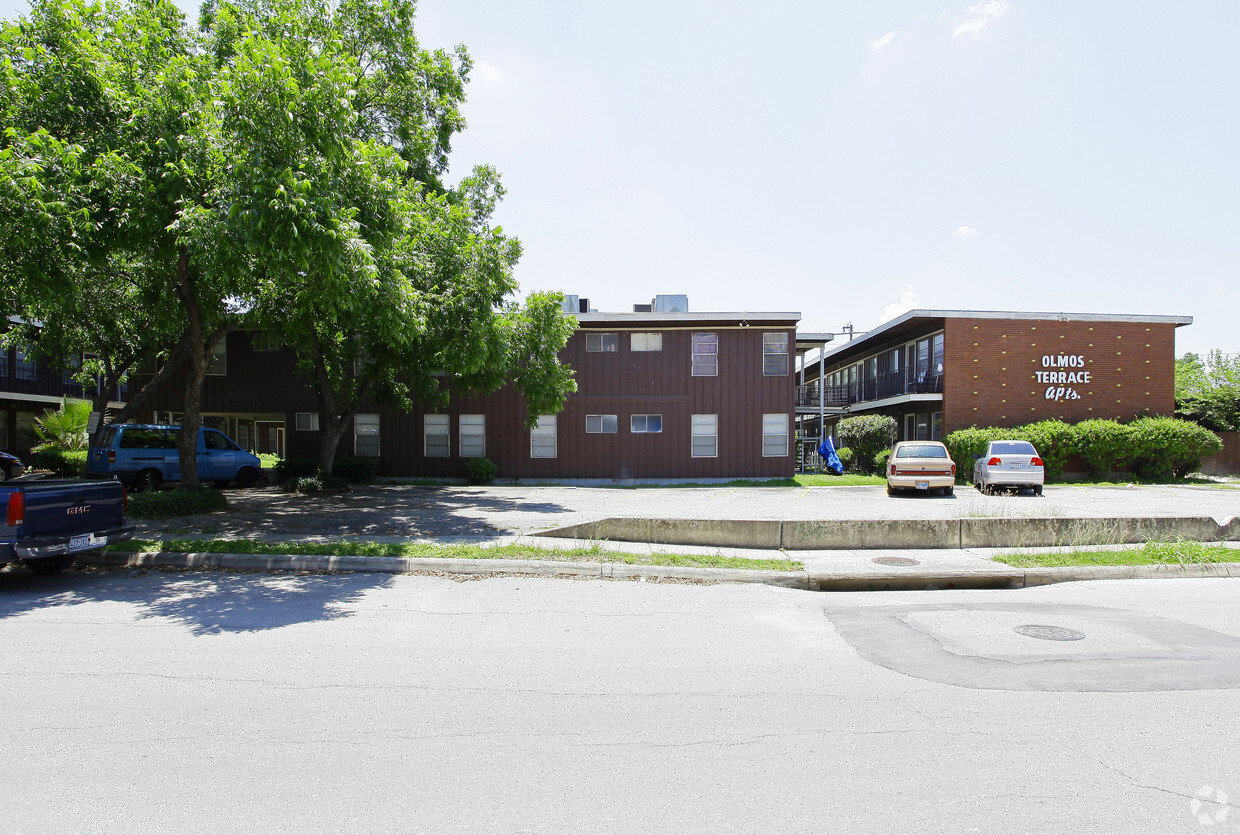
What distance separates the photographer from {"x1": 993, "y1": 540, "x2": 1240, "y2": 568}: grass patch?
957cm

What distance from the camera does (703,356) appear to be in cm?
2456

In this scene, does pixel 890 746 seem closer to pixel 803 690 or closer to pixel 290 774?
pixel 803 690

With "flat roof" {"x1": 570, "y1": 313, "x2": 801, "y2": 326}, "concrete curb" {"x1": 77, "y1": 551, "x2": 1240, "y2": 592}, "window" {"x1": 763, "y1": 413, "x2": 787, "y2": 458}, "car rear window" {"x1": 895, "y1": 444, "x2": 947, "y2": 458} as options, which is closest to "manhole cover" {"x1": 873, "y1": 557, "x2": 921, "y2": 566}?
"concrete curb" {"x1": 77, "y1": 551, "x2": 1240, "y2": 592}

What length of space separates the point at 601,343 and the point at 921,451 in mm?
11156

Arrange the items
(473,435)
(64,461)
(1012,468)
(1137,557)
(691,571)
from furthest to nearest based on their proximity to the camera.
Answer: (473,435), (64,461), (1012,468), (1137,557), (691,571)

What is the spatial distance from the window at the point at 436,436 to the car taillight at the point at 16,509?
17586 mm

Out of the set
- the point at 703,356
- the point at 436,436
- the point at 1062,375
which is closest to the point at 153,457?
the point at 436,436

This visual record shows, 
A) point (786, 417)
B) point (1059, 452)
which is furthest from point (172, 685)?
point (1059, 452)

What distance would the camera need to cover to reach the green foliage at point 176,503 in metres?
12.4

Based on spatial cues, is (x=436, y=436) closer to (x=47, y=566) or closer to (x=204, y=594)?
(x=47, y=566)

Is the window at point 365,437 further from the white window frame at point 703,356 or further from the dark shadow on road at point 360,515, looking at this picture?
the white window frame at point 703,356

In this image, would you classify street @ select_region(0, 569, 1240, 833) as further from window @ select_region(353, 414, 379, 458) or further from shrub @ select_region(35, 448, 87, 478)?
shrub @ select_region(35, 448, 87, 478)

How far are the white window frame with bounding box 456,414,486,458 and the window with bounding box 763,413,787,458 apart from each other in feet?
33.3

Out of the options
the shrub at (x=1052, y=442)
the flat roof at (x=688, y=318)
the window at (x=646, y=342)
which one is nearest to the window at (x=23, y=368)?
the flat roof at (x=688, y=318)
